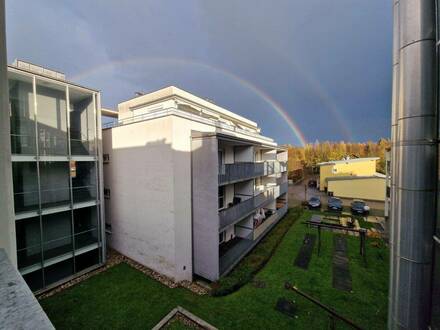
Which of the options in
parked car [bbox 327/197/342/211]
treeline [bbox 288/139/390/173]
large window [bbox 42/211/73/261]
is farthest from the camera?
treeline [bbox 288/139/390/173]

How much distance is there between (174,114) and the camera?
30.1 feet

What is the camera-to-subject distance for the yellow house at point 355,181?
84.9 feet

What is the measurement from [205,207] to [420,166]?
7859 millimetres

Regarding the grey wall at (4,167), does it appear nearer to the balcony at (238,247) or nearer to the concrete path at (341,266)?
the balcony at (238,247)

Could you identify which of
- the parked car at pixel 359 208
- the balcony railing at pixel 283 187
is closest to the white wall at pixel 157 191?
the balcony railing at pixel 283 187

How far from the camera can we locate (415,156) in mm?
2844

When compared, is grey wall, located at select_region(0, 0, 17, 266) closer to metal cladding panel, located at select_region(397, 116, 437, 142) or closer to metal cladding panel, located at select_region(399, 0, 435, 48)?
metal cladding panel, located at select_region(397, 116, 437, 142)

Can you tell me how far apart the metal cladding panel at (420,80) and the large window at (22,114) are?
41.0 feet

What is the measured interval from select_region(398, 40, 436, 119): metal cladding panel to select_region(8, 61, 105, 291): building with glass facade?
1225 centimetres

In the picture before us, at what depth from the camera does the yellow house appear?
84.9 ft

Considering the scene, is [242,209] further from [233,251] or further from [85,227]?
[85,227]

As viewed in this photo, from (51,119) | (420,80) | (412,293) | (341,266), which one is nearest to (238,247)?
(341,266)

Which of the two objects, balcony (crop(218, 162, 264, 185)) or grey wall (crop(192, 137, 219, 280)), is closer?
grey wall (crop(192, 137, 219, 280))

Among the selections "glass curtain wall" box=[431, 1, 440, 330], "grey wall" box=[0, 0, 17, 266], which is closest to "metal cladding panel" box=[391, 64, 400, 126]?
"glass curtain wall" box=[431, 1, 440, 330]
